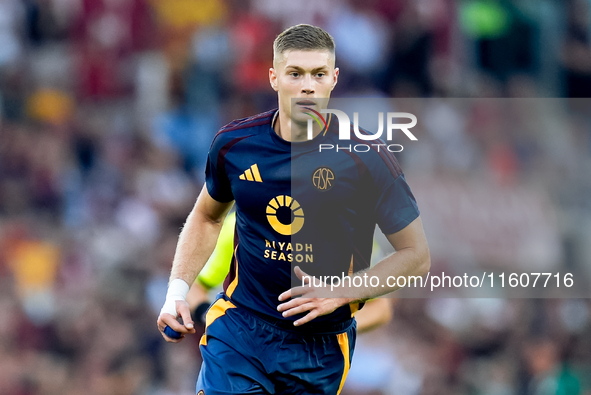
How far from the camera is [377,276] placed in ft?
13.7

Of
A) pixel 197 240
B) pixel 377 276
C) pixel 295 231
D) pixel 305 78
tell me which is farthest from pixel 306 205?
pixel 197 240

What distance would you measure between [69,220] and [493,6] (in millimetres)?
6626

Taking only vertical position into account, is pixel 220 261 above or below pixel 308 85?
below

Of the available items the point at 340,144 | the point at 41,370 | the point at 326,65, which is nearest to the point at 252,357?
the point at 340,144

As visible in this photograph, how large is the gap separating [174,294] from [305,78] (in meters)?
1.39

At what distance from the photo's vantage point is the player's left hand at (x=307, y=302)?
4.03m

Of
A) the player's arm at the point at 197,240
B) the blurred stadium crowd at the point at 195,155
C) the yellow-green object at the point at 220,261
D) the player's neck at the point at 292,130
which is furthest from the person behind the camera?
the blurred stadium crowd at the point at 195,155

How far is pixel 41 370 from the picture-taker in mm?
9570

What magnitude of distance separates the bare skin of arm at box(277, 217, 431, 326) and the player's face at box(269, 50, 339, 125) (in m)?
0.80

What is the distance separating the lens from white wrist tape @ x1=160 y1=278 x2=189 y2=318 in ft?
14.8

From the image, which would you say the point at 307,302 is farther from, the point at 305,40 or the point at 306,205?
the point at 305,40

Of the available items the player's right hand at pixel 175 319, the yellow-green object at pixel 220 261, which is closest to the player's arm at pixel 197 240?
the player's right hand at pixel 175 319

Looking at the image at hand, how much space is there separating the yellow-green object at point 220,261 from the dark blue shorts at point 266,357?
4.39 ft

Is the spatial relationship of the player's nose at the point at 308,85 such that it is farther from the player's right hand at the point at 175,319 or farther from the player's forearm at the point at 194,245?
the player's right hand at the point at 175,319
